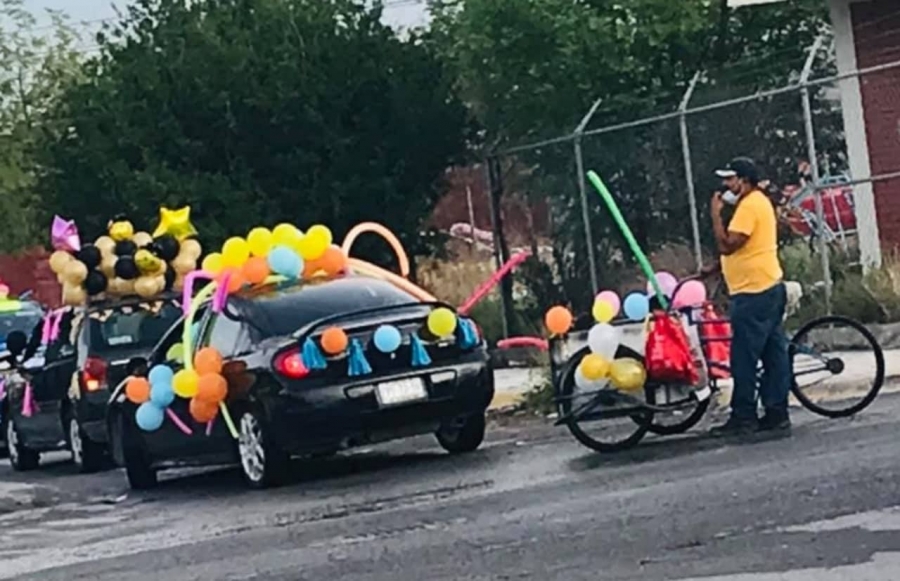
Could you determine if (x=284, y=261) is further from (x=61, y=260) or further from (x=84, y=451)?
(x=61, y=260)

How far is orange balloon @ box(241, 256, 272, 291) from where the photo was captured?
15.1 meters

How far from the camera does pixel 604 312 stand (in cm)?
1389

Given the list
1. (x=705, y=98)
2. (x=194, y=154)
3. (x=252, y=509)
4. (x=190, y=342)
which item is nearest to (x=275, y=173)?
(x=194, y=154)

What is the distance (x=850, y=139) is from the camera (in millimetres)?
22078

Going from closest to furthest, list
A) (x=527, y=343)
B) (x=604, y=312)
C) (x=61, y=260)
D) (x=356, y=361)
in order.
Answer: (x=604, y=312)
(x=356, y=361)
(x=527, y=343)
(x=61, y=260)

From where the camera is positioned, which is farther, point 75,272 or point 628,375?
point 75,272

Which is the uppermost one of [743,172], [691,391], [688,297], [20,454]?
[743,172]

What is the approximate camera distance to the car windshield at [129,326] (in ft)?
61.0

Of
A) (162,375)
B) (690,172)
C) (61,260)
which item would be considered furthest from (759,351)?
(61,260)

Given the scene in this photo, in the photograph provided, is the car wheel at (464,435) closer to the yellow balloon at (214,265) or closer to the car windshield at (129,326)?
the yellow balloon at (214,265)

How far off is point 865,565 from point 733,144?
12477 millimetres

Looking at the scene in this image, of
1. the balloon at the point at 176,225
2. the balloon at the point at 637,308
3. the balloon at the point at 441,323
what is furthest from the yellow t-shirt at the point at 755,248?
the balloon at the point at 176,225

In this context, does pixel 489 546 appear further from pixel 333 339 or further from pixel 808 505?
pixel 333 339

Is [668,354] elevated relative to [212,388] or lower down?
lower down
